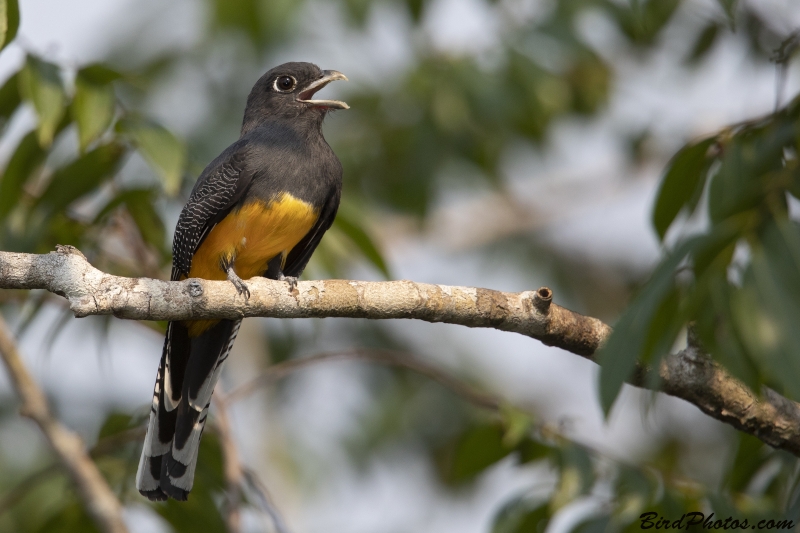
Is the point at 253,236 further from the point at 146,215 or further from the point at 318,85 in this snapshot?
the point at 318,85

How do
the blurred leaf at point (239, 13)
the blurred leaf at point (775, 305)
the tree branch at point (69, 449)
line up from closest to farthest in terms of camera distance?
1. the blurred leaf at point (775, 305)
2. the tree branch at point (69, 449)
3. the blurred leaf at point (239, 13)

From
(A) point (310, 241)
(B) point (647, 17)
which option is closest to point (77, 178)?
(A) point (310, 241)

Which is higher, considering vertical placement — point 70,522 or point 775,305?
point 775,305

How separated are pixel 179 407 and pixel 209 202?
121 centimetres

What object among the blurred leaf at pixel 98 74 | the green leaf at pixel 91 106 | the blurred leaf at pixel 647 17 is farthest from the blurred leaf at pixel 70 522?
the blurred leaf at pixel 647 17

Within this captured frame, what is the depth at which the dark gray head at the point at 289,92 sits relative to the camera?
6129mm

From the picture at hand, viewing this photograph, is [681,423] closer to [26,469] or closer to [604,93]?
[604,93]

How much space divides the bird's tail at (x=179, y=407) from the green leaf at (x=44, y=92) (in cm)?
144

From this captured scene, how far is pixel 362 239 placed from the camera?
215 inches

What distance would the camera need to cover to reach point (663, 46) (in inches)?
349

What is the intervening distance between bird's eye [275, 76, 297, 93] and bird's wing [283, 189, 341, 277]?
101cm

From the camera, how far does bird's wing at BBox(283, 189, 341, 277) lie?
18.6 ft

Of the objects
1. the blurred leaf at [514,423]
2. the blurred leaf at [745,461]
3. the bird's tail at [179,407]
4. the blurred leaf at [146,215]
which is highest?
the blurred leaf at [146,215]

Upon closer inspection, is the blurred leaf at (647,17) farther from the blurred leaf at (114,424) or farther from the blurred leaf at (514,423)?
the blurred leaf at (114,424)
